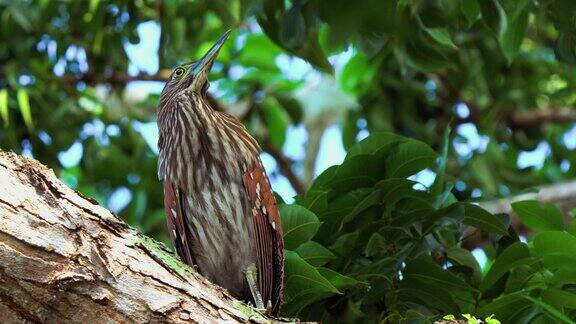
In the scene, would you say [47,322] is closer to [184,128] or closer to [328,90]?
[184,128]

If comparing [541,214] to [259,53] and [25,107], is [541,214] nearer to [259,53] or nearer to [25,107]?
[25,107]

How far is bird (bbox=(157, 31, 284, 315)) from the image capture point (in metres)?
3.80

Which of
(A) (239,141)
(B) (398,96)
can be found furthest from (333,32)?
(B) (398,96)

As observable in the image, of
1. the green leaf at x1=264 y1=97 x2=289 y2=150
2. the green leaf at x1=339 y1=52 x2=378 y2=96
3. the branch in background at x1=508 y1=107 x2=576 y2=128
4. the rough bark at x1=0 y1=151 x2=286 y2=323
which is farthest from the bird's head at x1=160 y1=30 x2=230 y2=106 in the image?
the branch in background at x1=508 y1=107 x2=576 y2=128

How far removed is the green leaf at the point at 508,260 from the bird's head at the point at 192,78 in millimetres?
1563

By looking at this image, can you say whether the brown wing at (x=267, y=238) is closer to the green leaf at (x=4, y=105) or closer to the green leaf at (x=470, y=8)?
the green leaf at (x=470, y=8)

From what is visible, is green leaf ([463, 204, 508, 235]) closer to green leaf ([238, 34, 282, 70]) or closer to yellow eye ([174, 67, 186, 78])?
yellow eye ([174, 67, 186, 78])

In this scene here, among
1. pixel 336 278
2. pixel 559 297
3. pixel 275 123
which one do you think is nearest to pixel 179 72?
pixel 336 278

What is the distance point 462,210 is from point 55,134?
12.9 feet

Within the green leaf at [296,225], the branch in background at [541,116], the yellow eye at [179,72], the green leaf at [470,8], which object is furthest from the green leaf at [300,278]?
the branch in background at [541,116]

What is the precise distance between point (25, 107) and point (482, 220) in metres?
3.59

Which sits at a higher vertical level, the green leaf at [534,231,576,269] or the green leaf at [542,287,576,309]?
the green leaf at [534,231,576,269]

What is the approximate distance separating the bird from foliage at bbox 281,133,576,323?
0.15 metres

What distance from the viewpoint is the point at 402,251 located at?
11.9 feet
